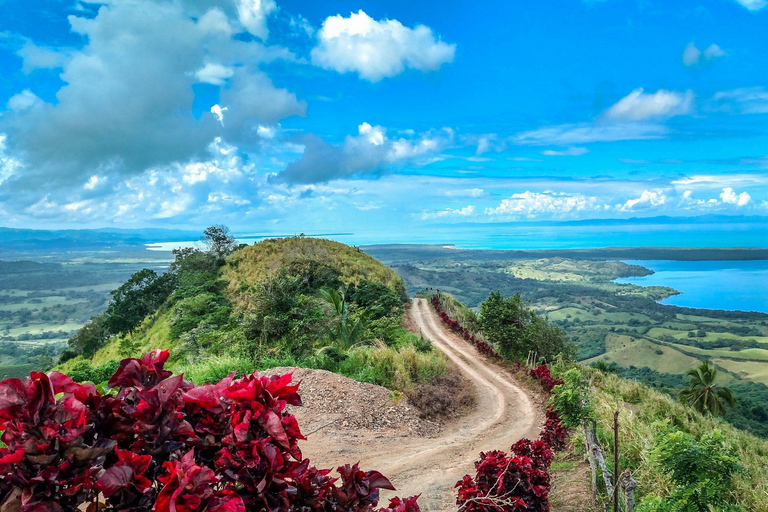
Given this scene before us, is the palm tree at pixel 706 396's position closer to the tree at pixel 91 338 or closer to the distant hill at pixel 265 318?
the distant hill at pixel 265 318

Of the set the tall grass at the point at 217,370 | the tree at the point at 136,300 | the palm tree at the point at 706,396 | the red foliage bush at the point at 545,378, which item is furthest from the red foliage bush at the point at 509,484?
the tree at the point at 136,300

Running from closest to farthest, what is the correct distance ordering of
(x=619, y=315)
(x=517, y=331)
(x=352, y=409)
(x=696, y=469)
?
(x=696, y=469) < (x=352, y=409) < (x=517, y=331) < (x=619, y=315)

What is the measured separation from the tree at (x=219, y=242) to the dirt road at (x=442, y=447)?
84.5ft

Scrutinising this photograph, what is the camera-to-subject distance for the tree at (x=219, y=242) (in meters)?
34.3

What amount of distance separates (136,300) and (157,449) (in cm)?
3155

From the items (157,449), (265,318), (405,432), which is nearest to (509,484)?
(157,449)

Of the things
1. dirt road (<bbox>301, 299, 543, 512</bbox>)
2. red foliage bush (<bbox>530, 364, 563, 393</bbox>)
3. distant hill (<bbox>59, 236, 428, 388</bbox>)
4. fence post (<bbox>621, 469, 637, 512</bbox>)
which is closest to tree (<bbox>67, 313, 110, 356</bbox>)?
distant hill (<bbox>59, 236, 428, 388</bbox>)

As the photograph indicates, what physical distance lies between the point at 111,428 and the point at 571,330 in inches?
3381

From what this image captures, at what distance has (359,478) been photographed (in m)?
1.73

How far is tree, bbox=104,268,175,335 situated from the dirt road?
23.2m

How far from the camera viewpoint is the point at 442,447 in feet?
28.8

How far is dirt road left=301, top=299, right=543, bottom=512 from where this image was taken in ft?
22.7

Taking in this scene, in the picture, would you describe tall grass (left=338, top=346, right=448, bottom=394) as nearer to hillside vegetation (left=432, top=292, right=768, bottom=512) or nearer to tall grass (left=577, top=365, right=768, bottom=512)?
hillside vegetation (left=432, top=292, right=768, bottom=512)

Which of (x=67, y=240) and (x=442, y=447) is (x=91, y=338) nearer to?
(x=442, y=447)
